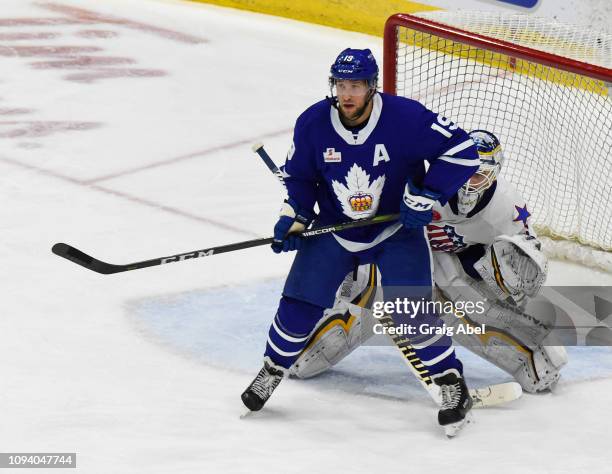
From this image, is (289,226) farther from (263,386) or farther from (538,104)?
(538,104)

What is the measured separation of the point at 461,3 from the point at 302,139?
351 cm

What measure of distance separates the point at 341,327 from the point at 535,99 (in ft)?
4.38

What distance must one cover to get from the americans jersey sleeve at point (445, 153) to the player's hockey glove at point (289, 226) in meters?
0.33

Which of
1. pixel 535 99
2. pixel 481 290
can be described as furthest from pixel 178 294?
pixel 535 99

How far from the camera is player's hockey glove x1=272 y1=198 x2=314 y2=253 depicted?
2.94 meters

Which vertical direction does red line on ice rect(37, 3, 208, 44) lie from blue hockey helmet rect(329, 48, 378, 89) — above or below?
below

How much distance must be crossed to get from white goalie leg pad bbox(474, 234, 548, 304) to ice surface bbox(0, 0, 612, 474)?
0.30 m

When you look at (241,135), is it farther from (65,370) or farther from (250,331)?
(65,370)

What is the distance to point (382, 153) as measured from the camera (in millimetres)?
2812

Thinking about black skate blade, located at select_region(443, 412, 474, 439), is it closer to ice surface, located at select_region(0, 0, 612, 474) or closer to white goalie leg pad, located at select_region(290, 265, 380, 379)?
ice surface, located at select_region(0, 0, 612, 474)

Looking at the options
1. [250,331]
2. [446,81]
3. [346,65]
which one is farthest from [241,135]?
[346,65]

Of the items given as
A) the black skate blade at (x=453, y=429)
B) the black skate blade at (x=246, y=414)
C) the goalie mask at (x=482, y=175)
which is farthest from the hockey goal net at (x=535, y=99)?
the black skate blade at (x=246, y=414)

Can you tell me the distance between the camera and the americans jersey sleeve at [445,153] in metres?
2.81

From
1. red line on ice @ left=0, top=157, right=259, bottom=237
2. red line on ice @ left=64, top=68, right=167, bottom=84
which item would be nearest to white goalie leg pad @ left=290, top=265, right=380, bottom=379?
red line on ice @ left=0, top=157, right=259, bottom=237
